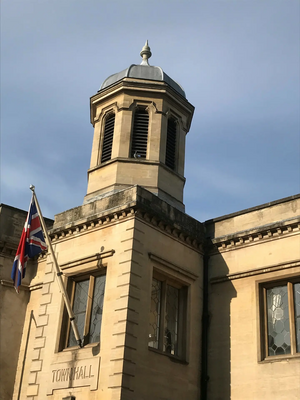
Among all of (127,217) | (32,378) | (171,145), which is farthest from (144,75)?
(32,378)

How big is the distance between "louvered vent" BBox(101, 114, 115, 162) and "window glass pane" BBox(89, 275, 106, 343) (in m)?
5.61

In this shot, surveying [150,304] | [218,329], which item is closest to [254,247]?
[218,329]

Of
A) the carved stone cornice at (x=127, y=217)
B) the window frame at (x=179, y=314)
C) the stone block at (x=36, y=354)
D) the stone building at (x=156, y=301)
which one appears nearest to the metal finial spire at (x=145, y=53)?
the stone building at (x=156, y=301)

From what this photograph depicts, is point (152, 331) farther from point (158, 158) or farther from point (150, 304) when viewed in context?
point (158, 158)

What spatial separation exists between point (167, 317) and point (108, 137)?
7.75 metres

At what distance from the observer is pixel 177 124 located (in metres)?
22.7

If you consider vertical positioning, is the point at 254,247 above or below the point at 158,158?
below

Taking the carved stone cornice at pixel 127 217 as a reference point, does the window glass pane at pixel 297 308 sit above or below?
below

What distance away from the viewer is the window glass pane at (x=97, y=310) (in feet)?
56.1

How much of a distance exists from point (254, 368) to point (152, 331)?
326cm

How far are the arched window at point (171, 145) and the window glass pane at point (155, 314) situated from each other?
221 inches

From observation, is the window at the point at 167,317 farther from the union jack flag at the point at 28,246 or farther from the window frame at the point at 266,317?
the union jack flag at the point at 28,246

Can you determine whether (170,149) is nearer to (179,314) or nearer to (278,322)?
(179,314)

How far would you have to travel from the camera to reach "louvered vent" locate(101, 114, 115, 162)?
2181 centimetres
